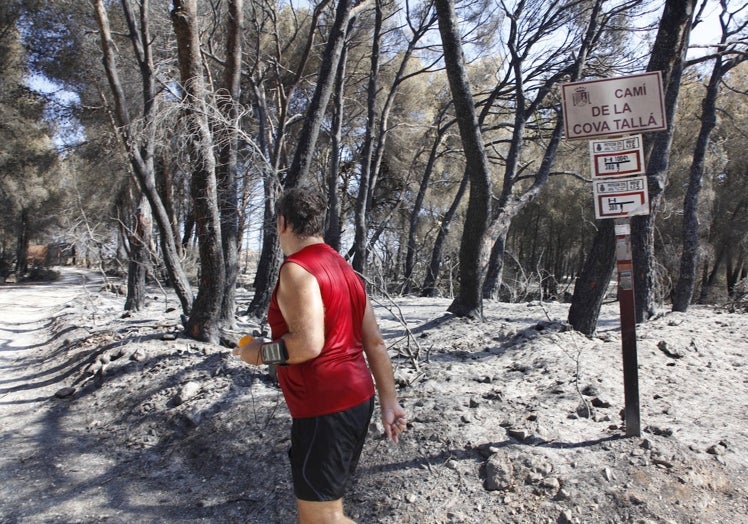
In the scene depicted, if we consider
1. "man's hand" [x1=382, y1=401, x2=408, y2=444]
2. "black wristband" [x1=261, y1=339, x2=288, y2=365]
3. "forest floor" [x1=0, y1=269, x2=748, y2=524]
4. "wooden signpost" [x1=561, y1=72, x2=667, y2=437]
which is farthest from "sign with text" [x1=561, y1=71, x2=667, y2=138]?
"black wristband" [x1=261, y1=339, x2=288, y2=365]

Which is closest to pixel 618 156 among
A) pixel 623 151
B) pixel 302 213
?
pixel 623 151

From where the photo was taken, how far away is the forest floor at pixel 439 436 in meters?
2.79

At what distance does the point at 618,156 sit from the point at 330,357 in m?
2.21

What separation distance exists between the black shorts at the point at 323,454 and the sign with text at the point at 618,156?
2.16 m

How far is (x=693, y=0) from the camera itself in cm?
536

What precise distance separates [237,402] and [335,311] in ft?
8.08

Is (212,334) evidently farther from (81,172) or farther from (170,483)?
(81,172)

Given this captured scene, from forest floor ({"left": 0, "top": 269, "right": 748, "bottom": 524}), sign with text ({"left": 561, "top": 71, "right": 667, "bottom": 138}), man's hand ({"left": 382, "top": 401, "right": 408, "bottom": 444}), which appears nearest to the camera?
man's hand ({"left": 382, "top": 401, "right": 408, "bottom": 444})

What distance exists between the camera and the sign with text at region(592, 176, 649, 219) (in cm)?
316

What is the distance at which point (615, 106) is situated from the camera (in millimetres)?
3141

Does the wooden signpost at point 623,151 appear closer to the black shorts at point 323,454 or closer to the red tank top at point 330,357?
the red tank top at point 330,357

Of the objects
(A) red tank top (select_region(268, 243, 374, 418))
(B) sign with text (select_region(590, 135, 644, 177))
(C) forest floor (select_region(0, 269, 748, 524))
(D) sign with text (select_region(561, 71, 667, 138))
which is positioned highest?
(D) sign with text (select_region(561, 71, 667, 138))

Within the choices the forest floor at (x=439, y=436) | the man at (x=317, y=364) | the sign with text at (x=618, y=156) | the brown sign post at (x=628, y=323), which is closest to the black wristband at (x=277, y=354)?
the man at (x=317, y=364)

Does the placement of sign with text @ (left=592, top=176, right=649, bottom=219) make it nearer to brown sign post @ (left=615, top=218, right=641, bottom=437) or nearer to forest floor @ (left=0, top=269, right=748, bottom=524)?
brown sign post @ (left=615, top=218, right=641, bottom=437)
